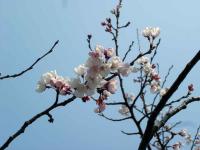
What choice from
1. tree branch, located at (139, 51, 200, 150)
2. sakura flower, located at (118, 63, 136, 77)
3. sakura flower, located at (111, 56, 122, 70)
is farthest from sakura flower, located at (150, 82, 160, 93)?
tree branch, located at (139, 51, 200, 150)

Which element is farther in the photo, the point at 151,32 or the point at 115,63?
the point at 151,32

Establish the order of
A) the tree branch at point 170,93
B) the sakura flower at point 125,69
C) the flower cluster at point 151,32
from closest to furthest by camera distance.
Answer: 1. the tree branch at point 170,93
2. the sakura flower at point 125,69
3. the flower cluster at point 151,32

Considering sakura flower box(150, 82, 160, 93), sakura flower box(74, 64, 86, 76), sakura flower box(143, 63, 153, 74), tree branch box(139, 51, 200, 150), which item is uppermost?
sakura flower box(150, 82, 160, 93)

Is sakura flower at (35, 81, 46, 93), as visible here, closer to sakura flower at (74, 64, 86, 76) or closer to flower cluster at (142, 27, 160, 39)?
sakura flower at (74, 64, 86, 76)

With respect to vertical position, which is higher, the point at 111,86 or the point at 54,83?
the point at 111,86

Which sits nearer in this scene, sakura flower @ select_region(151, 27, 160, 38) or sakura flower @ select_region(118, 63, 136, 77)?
sakura flower @ select_region(118, 63, 136, 77)

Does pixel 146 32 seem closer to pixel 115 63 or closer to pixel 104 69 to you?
pixel 115 63

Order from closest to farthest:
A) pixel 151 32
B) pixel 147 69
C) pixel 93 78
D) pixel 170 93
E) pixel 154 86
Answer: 1. pixel 170 93
2. pixel 93 78
3. pixel 151 32
4. pixel 147 69
5. pixel 154 86

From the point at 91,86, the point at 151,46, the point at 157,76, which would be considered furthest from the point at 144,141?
the point at 157,76

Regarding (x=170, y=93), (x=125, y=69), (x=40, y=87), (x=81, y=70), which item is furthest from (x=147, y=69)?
(x=170, y=93)

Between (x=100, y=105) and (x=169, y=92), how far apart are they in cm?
126

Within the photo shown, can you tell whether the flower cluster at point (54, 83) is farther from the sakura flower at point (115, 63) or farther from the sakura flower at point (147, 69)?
the sakura flower at point (147, 69)

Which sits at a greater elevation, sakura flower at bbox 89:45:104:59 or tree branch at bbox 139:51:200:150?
sakura flower at bbox 89:45:104:59

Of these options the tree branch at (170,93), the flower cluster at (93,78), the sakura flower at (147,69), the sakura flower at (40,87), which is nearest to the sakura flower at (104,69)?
the flower cluster at (93,78)
